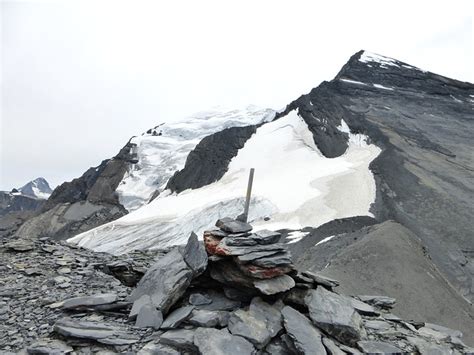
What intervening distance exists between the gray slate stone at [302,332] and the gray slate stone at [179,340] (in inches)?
74.7

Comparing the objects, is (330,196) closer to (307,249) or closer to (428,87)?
(307,249)

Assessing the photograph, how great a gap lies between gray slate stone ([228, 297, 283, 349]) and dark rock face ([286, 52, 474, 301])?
21.7 metres

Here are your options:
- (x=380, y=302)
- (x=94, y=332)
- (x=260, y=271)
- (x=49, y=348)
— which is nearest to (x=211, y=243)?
(x=260, y=271)

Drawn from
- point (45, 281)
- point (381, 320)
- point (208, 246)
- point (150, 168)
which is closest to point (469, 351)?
point (381, 320)

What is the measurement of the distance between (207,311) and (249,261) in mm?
1358

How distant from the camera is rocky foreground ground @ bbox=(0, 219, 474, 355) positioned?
722 cm

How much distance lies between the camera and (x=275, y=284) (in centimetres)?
840

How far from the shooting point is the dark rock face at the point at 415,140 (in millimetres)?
30578

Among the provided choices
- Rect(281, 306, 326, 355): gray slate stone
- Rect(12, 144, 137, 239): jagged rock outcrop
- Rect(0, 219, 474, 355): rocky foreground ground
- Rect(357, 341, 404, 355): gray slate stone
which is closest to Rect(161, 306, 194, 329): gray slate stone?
Rect(0, 219, 474, 355): rocky foreground ground

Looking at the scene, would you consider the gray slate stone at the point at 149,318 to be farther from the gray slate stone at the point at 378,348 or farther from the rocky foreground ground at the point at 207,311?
the gray slate stone at the point at 378,348

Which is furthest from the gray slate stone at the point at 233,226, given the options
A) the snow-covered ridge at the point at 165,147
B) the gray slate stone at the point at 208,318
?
the snow-covered ridge at the point at 165,147

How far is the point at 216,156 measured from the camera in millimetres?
57938

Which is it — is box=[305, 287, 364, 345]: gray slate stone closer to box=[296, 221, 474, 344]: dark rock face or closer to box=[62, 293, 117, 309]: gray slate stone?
box=[62, 293, 117, 309]: gray slate stone

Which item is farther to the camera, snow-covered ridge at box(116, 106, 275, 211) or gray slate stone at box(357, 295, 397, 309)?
snow-covered ridge at box(116, 106, 275, 211)
